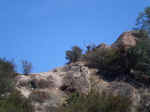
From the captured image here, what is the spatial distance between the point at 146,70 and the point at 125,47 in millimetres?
5756

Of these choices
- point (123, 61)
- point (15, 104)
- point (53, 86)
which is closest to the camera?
point (15, 104)

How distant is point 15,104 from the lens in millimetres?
17562

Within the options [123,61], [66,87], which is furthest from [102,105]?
[123,61]

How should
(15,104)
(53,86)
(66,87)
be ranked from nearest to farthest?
(15,104)
(66,87)
(53,86)

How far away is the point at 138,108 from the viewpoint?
15.5 metres

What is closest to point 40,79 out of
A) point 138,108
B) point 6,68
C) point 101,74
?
point 6,68

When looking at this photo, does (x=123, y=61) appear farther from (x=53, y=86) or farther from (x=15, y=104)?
(x=15, y=104)

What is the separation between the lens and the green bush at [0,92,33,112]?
1578 cm

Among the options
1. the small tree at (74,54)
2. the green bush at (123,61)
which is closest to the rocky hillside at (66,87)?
the green bush at (123,61)

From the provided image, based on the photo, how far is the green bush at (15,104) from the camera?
15776mm

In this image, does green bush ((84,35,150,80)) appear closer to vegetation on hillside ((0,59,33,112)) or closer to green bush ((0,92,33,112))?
vegetation on hillside ((0,59,33,112))

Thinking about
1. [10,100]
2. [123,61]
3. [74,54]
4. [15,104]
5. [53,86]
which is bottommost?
[15,104]

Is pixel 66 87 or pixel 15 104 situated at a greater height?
pixel 66 87

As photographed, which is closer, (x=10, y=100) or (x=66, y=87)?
(x=10, y=100)
